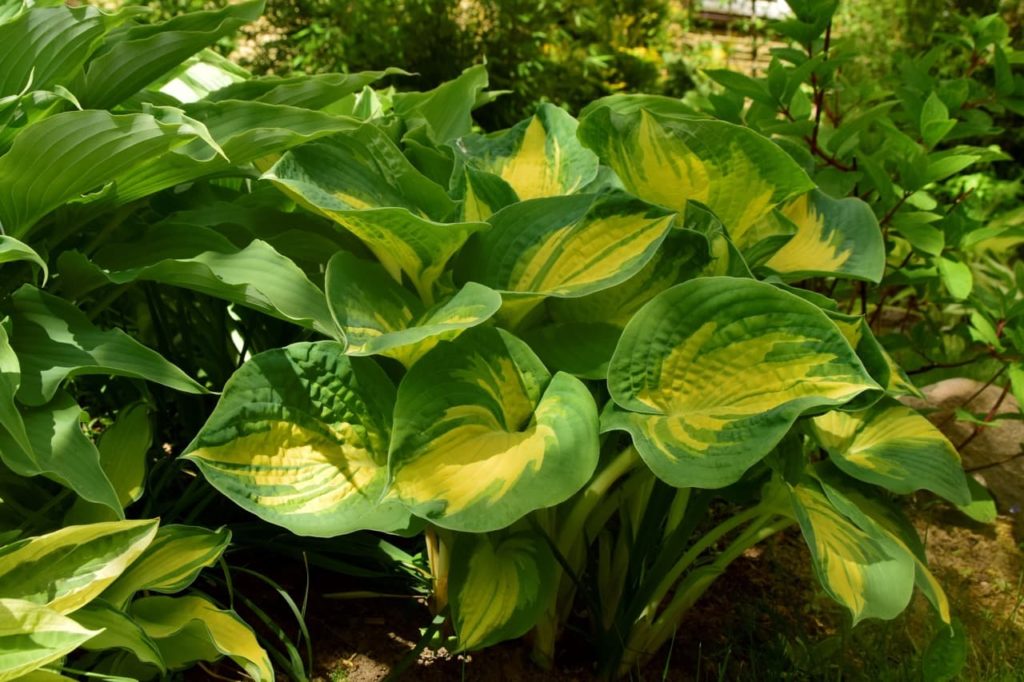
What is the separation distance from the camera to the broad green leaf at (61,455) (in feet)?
3.63

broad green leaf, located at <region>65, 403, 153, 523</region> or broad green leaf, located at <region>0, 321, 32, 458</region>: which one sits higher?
broad green leaf, located at <region>0, 321, 32, 458</region>

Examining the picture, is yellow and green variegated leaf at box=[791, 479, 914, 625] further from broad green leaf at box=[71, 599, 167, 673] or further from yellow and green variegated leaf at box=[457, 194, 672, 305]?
broad green leaf at box=[71, 599, 167, 673]

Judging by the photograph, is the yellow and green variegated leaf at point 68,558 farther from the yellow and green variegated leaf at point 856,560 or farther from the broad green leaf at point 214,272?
the yellow and green variegated leaf at point 856,560

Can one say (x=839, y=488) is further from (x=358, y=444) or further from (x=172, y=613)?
(x=172, y=613)

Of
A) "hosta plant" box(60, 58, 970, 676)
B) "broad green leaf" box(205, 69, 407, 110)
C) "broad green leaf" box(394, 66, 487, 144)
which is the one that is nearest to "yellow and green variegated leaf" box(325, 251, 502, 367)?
"hosta plant" box(60, 58, 970, 676)

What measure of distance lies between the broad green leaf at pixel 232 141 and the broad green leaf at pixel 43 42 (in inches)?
7.3

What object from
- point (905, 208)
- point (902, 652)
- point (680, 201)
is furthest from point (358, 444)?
point (905, 208)

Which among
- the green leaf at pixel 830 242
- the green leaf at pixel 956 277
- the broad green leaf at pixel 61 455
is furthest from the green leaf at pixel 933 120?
the broad green leaf at pixel 61 455

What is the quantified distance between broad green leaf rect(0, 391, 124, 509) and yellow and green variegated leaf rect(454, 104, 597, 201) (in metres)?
0.66

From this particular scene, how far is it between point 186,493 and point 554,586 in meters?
0.57

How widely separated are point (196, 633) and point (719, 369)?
0.73 metres

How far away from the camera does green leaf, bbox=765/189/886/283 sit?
1435 mm

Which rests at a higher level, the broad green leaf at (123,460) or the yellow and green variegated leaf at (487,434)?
the yellow and green variegated leaf at (487,434)

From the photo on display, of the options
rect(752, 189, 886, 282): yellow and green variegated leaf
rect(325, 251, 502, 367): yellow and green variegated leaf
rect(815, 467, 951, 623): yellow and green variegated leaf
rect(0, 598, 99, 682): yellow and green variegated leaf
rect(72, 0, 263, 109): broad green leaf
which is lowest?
rect(815, 467, 951, 623): yellow and green variegated leaf
